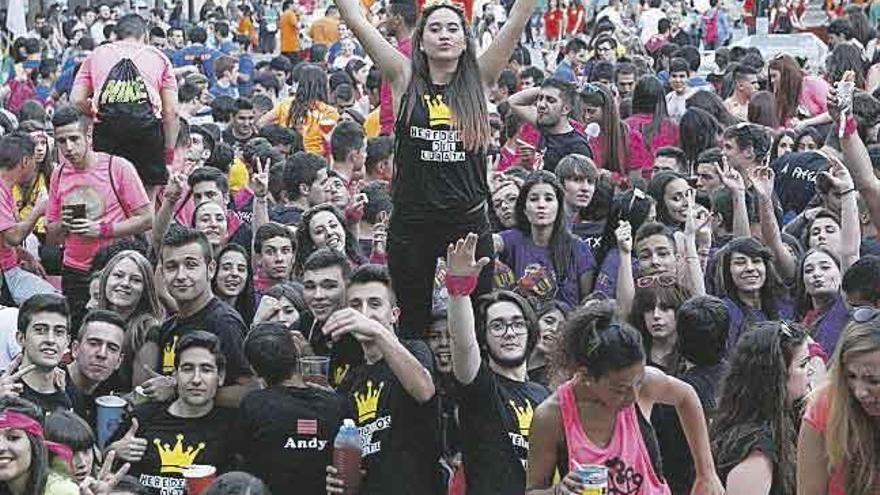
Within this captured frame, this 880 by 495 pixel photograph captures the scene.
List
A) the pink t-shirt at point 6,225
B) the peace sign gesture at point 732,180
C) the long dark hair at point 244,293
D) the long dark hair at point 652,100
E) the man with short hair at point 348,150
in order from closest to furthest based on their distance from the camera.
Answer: the long dark hair at point 244,293 → the peace sign gesture at point 732,180 → the pink t-shirt at point 6,225 → the man with short hair at point 348,150 → the long dark hair at point 652,100

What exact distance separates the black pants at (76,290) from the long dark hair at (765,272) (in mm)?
3460

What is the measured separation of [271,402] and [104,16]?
20347 mm

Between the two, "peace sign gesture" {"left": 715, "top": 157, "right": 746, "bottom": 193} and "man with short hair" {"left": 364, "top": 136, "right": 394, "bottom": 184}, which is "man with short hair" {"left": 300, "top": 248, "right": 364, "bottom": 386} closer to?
"peace sign gesture" {"left": 715, "top": 157, "right": 746, "bottom": 193}

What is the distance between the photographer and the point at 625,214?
929 cm

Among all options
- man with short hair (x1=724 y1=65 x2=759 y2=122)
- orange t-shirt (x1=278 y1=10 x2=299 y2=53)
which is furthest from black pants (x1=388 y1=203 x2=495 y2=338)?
orange t-shirt (x1=278 y1=10 x2=299 y2=53)

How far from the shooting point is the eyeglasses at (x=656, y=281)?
25.9ft

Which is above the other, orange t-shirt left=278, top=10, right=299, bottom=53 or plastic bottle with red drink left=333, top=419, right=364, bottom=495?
orange t-shirt left=278, top=10, right=299, bottom=53

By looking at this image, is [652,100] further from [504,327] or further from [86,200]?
[504,327]

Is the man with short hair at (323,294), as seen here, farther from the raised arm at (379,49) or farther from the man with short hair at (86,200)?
the man with short hair at (86,200)

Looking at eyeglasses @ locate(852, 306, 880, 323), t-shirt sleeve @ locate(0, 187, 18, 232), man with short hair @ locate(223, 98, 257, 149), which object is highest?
man with short hair @ locate(223, 98, 257, 149)

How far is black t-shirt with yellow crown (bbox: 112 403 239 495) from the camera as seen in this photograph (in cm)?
679

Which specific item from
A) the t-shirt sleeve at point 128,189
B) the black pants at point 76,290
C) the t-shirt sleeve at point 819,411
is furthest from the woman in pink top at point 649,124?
the t-shirt sleeve at point 819,411

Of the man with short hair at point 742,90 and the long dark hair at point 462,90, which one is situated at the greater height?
the man with short hair at point 742,90

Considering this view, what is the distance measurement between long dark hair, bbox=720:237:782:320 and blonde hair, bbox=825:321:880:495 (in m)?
3.09
